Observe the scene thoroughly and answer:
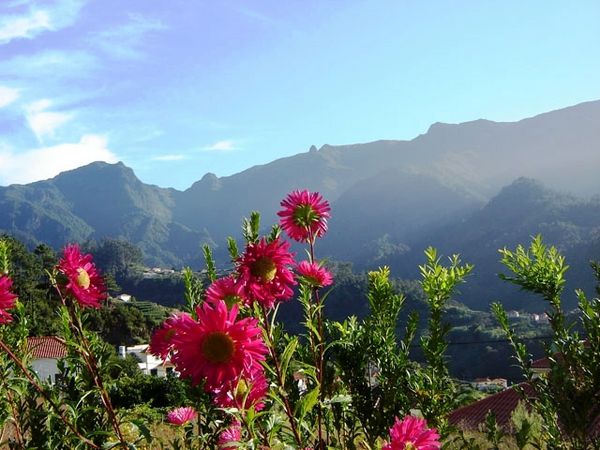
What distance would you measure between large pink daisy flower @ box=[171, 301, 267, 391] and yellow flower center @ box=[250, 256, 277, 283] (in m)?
0.33

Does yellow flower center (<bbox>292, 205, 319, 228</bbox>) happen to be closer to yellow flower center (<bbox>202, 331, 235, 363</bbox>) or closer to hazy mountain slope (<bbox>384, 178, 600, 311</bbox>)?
yellow flower center (<bbox>202, 331, 235, 363</bbox>)

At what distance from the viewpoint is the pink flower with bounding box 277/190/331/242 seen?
8.50 ft

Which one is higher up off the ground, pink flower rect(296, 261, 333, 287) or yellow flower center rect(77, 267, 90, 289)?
yellow flower center rect(77, 267, 90, 289)

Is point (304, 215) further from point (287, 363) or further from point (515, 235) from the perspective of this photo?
point (515, 235)

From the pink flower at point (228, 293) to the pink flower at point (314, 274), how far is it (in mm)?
467

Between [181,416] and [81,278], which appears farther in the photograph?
[181,416]

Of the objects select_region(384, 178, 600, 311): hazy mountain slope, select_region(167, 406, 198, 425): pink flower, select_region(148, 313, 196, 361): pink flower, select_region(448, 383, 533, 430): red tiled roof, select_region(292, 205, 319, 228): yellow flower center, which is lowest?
select_region(384, 178, 600, 311): hazy mountain slope

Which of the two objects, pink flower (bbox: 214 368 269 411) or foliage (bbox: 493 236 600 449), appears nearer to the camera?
pink flower (bbox: 214 368 269 411)

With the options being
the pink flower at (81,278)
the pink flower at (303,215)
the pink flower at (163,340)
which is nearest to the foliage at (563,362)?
the pink flower at (303,215)

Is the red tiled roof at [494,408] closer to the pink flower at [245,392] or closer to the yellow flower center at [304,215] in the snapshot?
the yellow flower center at [304,215]

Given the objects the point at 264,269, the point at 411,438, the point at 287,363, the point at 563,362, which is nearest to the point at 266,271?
the point at 264,269

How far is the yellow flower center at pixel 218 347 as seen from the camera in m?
1.74

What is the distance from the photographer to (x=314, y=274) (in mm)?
2525

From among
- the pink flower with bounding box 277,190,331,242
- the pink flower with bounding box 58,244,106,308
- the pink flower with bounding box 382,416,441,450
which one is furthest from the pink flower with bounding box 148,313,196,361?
the pink flower with bounding box 382,416,441,450
